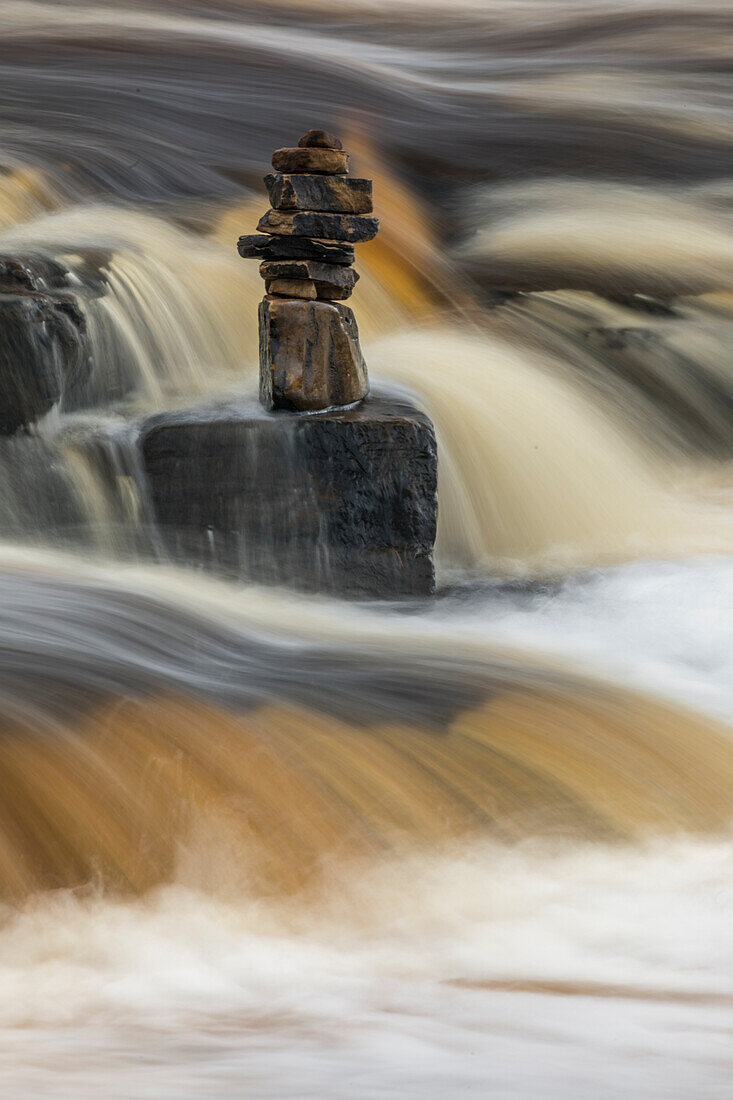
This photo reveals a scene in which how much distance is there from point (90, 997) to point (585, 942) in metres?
0.88

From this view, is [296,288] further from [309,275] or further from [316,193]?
[316,193]

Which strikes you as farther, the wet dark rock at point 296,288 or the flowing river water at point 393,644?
the wet dark rock at point 296,288

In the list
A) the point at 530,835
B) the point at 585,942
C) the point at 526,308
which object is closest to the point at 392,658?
the point at 530,835

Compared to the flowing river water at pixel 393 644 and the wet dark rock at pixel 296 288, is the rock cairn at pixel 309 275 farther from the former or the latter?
the flowing river water at pixel 393 644

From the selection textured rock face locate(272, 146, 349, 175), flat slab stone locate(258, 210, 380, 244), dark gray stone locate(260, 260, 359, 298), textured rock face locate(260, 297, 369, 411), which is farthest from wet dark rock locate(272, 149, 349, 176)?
textured rock face locate(260, 297, 369, 411)

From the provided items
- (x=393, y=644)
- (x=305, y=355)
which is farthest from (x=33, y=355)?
(x=393, y=644)

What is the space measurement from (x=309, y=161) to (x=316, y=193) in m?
0.10

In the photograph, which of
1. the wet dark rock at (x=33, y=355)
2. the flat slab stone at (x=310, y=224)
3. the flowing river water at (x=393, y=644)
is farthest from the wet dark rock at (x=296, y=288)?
the wet dark rock at (x=33, y=355)

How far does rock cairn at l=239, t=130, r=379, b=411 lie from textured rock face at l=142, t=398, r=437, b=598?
188mm

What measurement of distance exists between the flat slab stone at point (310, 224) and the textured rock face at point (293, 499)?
628mm

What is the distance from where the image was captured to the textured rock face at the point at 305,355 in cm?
443

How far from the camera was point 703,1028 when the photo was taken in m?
2.19

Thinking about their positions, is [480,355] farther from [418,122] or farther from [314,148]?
[418,122]

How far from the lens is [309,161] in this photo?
4.50 meters
